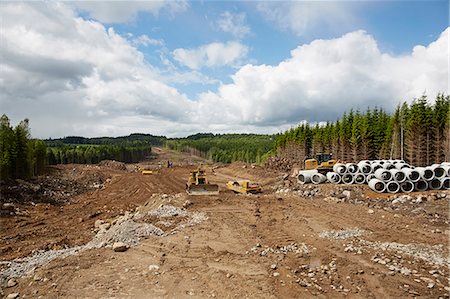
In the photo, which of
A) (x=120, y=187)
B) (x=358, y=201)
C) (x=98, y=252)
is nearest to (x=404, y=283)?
(x=98, y=252)

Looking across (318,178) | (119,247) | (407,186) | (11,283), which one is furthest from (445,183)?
(11,283)

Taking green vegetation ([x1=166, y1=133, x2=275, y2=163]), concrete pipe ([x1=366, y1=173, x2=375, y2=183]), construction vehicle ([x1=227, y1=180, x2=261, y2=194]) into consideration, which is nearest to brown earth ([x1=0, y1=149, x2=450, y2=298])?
concrete pipe ([x1=366, y1=173, x2=375, y2=183])

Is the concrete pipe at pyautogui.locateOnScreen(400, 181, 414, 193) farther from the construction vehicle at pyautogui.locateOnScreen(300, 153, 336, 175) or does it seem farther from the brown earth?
the construction vehicle at pyautogui.locateOnScreen(300, 153, 336, 175)

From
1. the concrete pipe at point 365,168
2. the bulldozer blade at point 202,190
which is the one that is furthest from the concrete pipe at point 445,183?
the bulldozer blade at point 202,190

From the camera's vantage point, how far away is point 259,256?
9688 mm

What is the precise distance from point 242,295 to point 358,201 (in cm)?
1437

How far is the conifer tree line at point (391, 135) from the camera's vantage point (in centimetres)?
3155

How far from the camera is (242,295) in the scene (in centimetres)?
721

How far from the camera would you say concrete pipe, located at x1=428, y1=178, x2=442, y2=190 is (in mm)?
18975

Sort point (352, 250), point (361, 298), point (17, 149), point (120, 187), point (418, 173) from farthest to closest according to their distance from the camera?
point (17, 149) → point (120, 187) → point (418, 173) → point (352, 250) → point (361, 298)

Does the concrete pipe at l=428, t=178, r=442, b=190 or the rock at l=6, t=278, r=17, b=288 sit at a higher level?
the concrete pipe at l=428, t=178, r=442, b=190

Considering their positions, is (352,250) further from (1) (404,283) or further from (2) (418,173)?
(2) (418,173)

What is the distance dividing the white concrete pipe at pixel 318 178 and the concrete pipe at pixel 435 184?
7596 mm

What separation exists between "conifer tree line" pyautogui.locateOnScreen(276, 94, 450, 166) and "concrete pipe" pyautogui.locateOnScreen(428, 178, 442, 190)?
13290 millimetres
